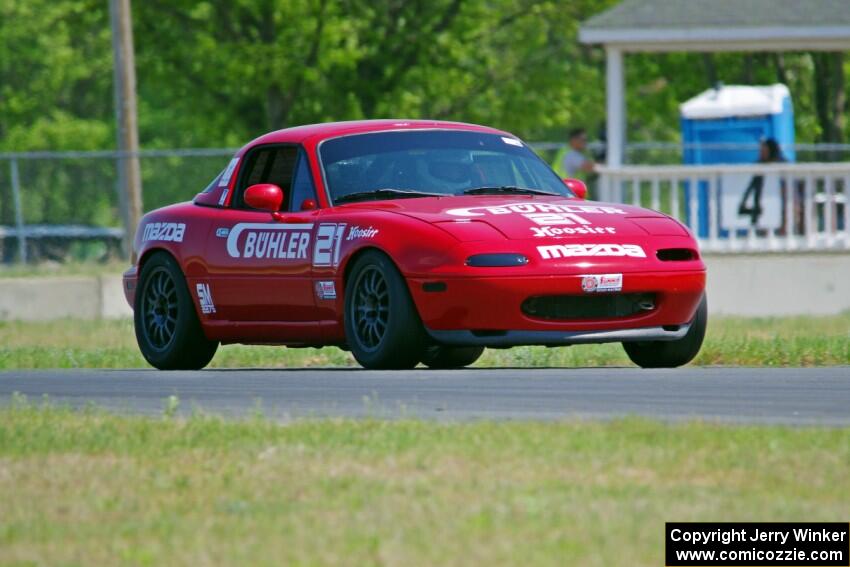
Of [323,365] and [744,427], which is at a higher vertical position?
[744,427]

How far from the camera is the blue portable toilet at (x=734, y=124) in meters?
24.8

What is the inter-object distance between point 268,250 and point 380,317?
123cm

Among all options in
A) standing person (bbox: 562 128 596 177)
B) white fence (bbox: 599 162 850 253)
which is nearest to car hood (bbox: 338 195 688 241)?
standing person (bbox: 562 128 596 177)

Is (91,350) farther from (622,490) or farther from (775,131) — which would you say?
(775,131)

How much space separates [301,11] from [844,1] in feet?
36.8

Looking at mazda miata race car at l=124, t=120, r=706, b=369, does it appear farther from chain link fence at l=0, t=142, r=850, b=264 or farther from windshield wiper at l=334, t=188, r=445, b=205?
chain link fence at l=0, t=142, r=850, b=264

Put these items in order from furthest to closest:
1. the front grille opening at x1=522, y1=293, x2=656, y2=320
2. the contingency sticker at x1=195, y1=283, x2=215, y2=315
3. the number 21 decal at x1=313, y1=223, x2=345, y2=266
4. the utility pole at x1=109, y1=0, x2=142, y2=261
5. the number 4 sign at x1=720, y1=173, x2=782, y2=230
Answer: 1. the utility pole at x1=109, y1=0, x2=142, y2=261
2. the number 4 sign at x1=720, y1=173, x2=782, y2=230
3. the contingency sticker at x1=195, y1=283, x2=215, y2=315
4. the number 21 decal at x1=313, y1=223, x2=345, y2=266
5. the front grille opening at x1=522, y1=293, x2=656, y2=320

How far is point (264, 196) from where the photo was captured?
11141 millimetres

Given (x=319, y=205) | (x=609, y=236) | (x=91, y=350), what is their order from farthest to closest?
(x=91, y=350) < (x=319, y=205) < (x=609, y=236)

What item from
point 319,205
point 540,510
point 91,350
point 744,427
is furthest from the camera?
point 91,350

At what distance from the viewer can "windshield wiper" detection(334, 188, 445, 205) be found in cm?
1101

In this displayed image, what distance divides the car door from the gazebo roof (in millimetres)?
11248

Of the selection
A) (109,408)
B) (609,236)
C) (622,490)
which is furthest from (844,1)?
(622,490)

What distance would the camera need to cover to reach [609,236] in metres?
10.2
